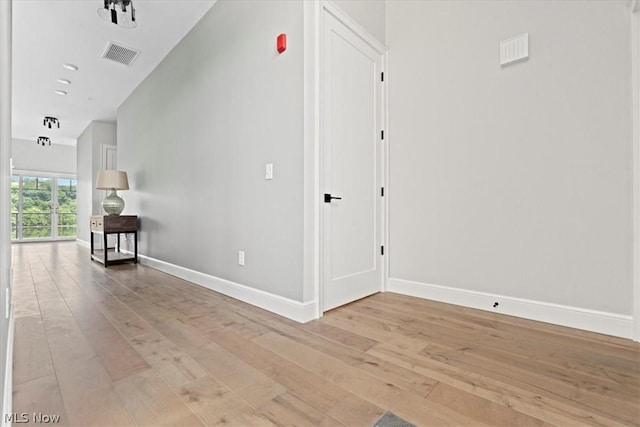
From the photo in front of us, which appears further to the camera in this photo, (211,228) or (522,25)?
(211,228)

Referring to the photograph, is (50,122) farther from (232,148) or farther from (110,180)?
(232,148)

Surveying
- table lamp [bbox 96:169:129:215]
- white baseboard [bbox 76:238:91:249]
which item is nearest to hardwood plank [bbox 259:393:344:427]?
table lamp [bbox 96:169:129:215]

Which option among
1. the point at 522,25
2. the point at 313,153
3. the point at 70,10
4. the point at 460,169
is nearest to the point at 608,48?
the point at 522,25

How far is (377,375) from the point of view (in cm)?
134

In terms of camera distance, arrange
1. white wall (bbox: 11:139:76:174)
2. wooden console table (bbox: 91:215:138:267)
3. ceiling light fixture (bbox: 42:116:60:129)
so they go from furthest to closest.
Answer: white wall (bbox: 11:139:76:174) → ceiling light fixture (bbox: 42:116:60:129) → wooden console table (bbox: 91:215:138:267)

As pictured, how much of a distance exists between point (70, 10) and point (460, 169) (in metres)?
4.09

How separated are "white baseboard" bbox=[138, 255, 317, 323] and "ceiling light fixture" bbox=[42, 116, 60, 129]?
5226mm

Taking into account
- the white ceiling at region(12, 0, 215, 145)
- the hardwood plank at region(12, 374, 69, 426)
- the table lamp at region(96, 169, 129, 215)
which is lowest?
the hardwood plank at region(12, 374, 69, 426)

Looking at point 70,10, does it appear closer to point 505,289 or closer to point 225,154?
point 225,154

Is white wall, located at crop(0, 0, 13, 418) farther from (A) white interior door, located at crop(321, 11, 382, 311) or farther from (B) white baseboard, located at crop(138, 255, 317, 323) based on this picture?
(A) white interior door, located at crop(321, 11, 382, 311)

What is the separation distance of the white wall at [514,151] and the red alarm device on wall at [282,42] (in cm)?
111

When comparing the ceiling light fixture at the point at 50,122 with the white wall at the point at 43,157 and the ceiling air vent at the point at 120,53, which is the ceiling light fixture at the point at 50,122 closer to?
the white wall at the point at 43,157

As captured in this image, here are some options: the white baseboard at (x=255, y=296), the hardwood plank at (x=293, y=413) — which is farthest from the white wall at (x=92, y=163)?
the hardwood plank at (x=293, y=413)

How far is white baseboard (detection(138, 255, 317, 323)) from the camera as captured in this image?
206 cm
